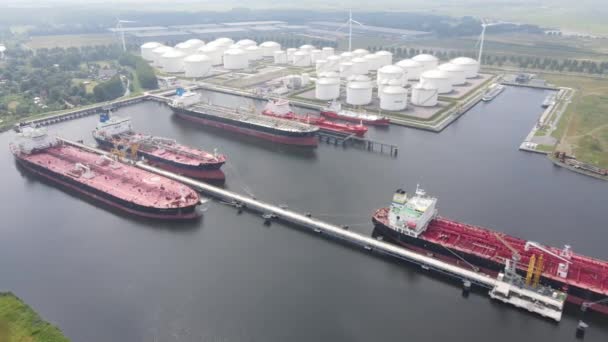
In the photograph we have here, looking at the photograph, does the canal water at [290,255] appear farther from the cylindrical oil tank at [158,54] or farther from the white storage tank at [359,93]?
the cylindrical oil tank at [158,54]

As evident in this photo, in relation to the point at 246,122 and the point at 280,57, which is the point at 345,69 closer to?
the point at 280,57

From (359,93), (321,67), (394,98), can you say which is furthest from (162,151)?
(321,67)

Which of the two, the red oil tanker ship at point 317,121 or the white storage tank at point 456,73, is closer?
the red oil tanker ship at point 317,121

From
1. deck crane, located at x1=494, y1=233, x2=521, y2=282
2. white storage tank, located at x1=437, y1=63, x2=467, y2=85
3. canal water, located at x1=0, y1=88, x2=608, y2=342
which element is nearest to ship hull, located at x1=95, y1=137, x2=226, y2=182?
canal water, located at x1=0, y1=88, x2=608, y2=342

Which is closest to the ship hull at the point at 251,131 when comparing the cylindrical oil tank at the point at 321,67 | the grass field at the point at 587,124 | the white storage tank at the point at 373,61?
the grass field at the point at 587,124

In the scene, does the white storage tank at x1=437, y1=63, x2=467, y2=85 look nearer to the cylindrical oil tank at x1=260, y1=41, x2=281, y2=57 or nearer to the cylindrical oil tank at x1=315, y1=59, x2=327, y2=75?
the cylindrical oil tank at x1=315, y1=59, x2=327, y2=75
